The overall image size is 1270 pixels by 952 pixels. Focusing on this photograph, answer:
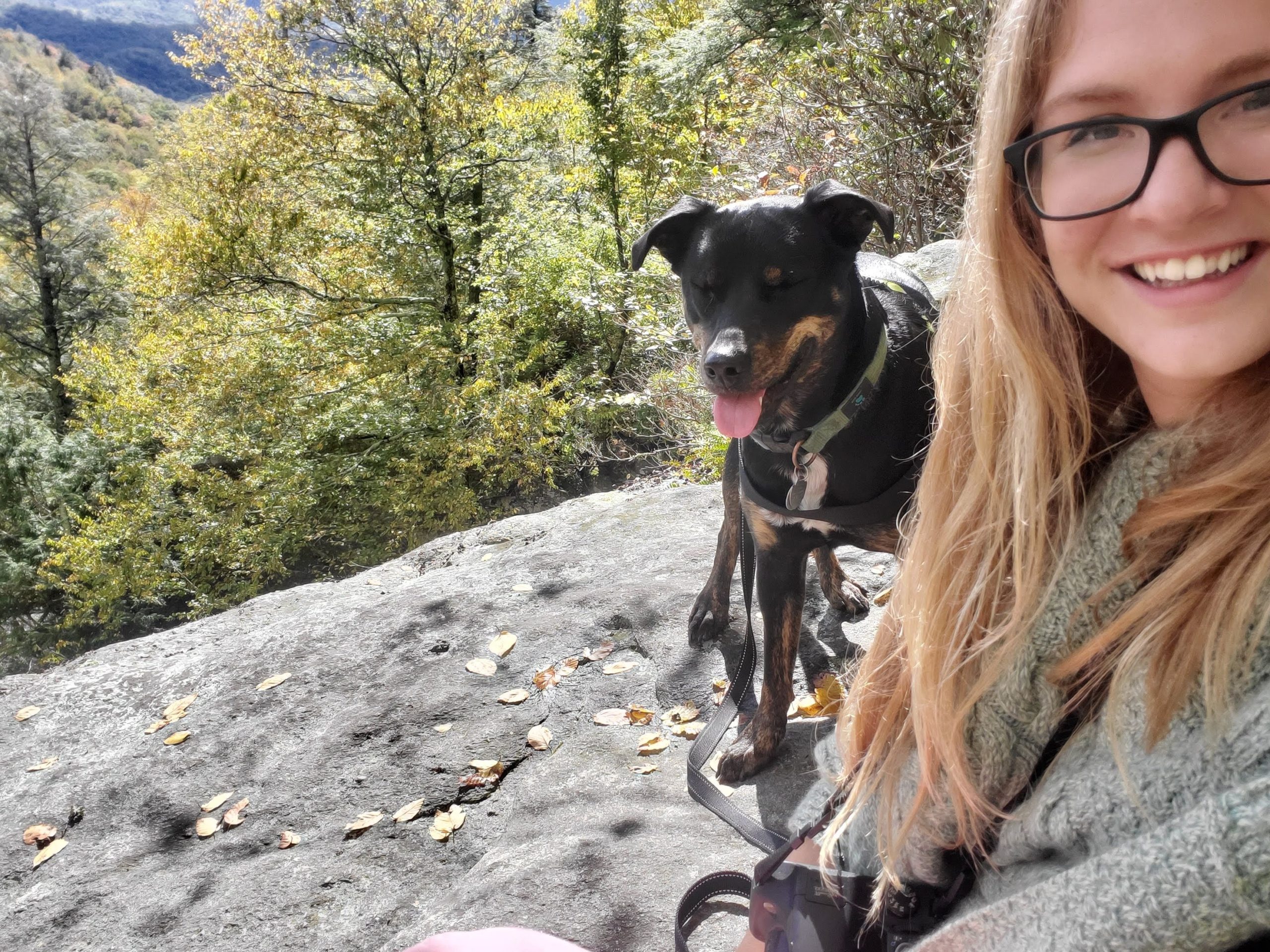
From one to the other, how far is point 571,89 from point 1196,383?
16893mm

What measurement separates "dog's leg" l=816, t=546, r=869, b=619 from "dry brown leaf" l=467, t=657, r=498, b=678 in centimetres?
143

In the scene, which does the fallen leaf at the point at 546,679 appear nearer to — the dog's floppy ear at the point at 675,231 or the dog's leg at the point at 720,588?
the dog's leg at the point at 720,588

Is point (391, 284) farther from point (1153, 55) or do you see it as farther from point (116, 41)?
point (116, 41)

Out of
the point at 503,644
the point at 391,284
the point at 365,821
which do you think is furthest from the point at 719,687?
the point at 391,284

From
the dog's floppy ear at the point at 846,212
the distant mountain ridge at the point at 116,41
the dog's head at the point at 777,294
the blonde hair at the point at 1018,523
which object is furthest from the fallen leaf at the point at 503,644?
the distant mountain ridge at the point at 116,41

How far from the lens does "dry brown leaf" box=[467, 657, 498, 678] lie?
3.42 meters

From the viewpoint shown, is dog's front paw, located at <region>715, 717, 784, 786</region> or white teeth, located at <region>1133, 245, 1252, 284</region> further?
dog's front paw, located at <region>715, 717, 784, 786</region>

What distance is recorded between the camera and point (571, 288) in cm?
1266

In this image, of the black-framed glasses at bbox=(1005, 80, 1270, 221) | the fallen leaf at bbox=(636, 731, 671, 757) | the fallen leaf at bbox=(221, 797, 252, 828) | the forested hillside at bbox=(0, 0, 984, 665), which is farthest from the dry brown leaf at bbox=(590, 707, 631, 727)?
the forested hillside at bbox=(0, 0, 984, 665)

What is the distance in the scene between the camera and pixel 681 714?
3041 millimetres

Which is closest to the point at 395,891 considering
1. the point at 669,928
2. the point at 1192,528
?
the point at 669,928

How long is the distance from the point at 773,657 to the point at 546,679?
1090mm

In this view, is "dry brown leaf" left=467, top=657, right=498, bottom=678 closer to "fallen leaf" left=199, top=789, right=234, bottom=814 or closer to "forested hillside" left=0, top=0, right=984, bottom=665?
"fallen leaf" left=199, top=789, right=234, bottom=814

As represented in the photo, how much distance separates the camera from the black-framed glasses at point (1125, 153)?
0.79 metres
